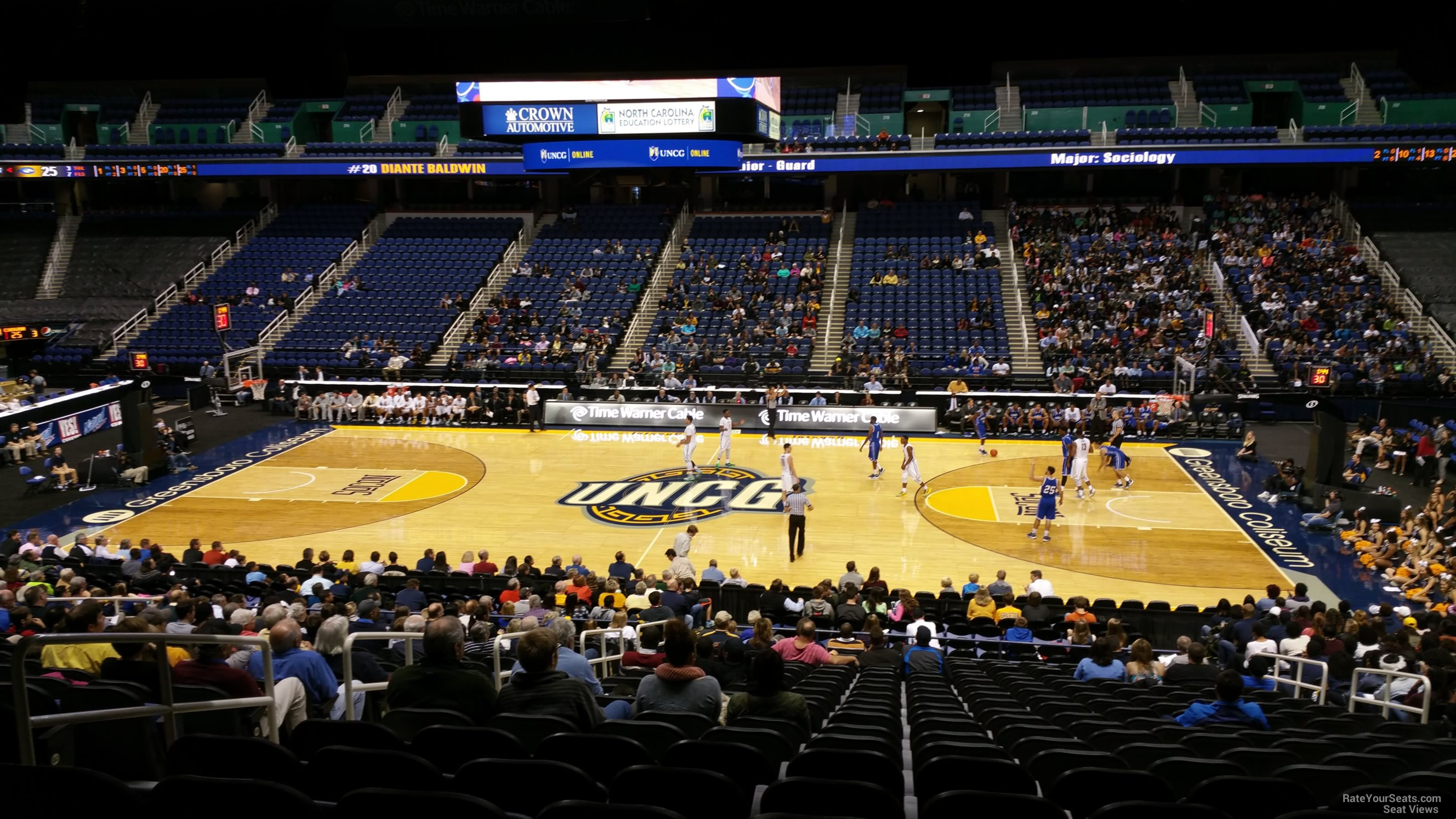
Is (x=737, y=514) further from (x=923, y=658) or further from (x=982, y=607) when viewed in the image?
(x=923, y=658)

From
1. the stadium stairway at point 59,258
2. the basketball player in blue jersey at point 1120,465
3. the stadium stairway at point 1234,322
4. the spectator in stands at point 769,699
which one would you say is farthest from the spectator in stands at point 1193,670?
the stadium stairway at point 59,258

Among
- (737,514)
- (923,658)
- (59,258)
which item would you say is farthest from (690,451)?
(59,258)

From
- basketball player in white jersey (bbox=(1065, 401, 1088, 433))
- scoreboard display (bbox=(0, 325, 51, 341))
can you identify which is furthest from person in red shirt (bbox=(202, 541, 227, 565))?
scoreboard display (bbox=(0, 325, 51, 341))

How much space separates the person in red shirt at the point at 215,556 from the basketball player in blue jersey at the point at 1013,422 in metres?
20.9

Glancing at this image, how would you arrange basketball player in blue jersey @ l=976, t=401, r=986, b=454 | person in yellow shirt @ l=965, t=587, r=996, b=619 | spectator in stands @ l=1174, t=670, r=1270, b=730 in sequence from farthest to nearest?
basketball player in blue jersey @ l=976, t=401, r=986, b=454 < person in yellow shirt @ l=965, t=587, r=996, b=619 < spectator in stands @ l=1174, t=670, r=1270, b=730

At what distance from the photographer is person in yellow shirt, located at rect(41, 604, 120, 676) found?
6.70 metres

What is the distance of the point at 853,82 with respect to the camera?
43094mm

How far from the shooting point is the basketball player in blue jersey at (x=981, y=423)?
2811 centimetres

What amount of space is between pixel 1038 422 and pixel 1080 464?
260 inches

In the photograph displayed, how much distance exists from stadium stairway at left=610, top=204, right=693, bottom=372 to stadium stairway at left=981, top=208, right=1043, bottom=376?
488 inches

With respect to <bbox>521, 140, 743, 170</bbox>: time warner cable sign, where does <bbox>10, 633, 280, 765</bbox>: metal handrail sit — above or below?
below

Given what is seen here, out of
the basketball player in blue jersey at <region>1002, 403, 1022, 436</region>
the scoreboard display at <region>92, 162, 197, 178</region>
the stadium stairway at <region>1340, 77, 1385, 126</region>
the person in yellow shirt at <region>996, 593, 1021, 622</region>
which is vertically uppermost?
the stadium stairway at <region>1340, 77, 1385, 126</region>

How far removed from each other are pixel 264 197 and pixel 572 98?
117ft

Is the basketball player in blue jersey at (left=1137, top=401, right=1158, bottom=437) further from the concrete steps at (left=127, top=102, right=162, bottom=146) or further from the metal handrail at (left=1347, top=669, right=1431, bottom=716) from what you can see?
the concrete steps at (left=127, top=102, right=162, bottom=146)
